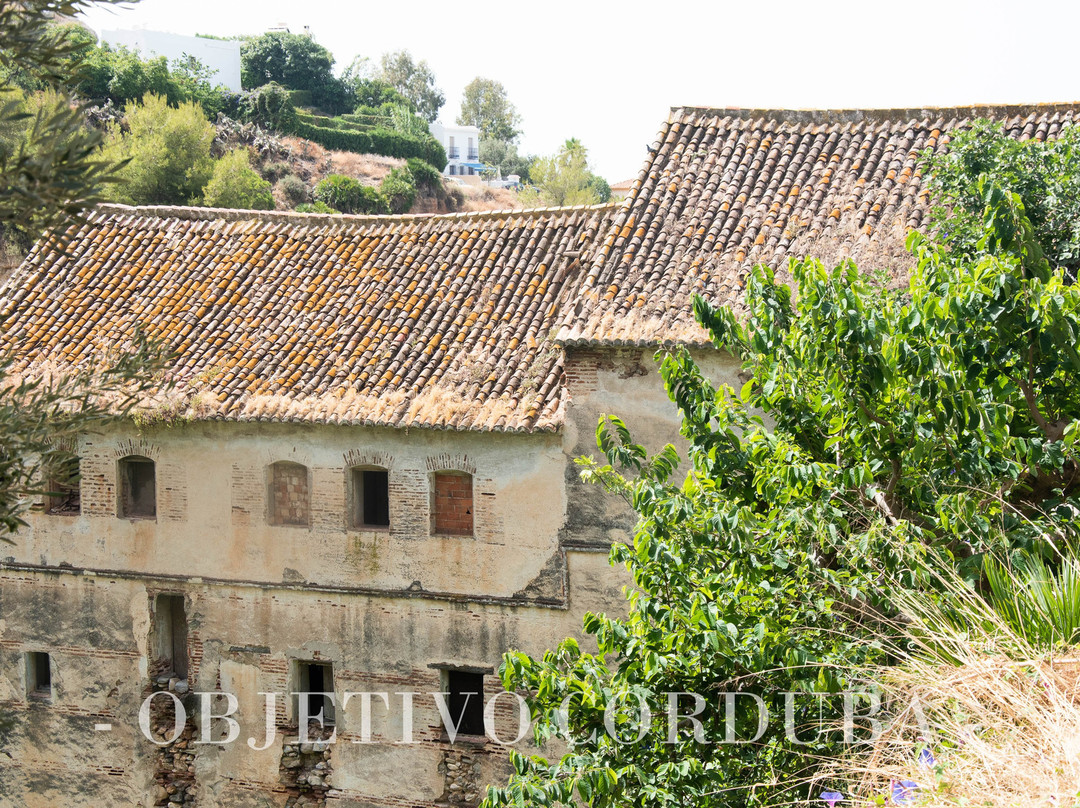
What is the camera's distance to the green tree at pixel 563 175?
194 feet

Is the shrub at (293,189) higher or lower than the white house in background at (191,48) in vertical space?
lower

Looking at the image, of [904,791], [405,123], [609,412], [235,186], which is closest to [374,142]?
[405,123]

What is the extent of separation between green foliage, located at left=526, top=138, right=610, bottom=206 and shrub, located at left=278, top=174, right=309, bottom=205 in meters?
14.4

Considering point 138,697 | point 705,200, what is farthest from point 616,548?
point 138,697

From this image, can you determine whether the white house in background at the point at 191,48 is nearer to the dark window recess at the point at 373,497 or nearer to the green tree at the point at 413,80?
the green tree at the point at 413,80

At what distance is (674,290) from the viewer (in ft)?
40.6

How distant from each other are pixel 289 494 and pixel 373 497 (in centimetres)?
113

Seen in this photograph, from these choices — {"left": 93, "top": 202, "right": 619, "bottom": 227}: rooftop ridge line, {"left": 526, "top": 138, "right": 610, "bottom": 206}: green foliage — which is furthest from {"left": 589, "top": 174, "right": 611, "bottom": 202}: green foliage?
{"left": 93, "top": 202, "right": 619, "bottom": 227}: rooftop ridge line

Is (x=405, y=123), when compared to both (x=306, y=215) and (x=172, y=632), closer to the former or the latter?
(x=306, y=215)

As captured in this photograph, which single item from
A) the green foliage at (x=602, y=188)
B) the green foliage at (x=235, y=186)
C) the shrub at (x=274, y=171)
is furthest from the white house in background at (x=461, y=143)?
the green foliage at (x=235, y=186)

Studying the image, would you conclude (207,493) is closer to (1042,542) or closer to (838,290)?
(838,290)

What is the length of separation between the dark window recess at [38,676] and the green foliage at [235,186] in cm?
2619

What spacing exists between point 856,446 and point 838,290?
100 centimetres

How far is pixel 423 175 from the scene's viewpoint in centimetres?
5453
